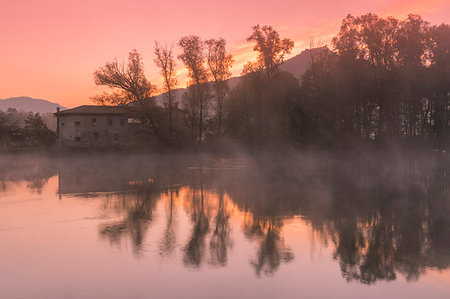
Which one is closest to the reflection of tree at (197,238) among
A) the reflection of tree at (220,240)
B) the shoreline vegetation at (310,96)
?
the reflection of tree at (220,240)

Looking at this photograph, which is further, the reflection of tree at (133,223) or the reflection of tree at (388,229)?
the reflection of tree at (133,223)

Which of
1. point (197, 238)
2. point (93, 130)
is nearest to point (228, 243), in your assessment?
point (197, 238)

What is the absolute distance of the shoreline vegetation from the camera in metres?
62.5

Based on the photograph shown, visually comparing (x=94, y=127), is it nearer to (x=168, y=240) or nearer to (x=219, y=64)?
(x=219, y=64)

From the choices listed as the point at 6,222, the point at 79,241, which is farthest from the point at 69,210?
the point at 79,241

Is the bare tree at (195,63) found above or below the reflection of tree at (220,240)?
above

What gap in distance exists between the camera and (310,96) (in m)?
70.9

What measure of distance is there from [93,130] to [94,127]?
2.14ft

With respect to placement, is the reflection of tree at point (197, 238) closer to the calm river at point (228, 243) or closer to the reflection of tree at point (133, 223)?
the calm river at point (228, 243)

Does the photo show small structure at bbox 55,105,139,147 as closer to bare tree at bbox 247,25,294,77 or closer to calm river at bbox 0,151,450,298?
bare tree at bbox 247,25,294,77

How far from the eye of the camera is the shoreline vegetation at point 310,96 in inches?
2462

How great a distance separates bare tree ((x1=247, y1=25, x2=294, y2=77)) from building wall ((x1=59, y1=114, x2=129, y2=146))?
3143 centimetres

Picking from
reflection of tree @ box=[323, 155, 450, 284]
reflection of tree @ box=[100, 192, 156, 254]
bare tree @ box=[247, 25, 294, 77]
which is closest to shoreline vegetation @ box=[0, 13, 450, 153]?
bare tree @ box=[247, 25, 294, 77]

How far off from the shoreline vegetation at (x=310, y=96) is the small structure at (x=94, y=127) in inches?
143
